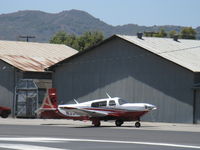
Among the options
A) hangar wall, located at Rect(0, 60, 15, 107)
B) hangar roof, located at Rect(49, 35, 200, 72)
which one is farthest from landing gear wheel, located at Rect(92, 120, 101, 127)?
hangar wall, located at Rect(0, 60, 15, 107)

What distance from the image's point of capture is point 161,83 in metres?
48.2

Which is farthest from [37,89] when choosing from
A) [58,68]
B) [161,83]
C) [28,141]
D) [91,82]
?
[28,141]

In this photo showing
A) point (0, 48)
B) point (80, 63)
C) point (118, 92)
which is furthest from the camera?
point (0, 48)

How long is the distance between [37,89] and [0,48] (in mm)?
8220

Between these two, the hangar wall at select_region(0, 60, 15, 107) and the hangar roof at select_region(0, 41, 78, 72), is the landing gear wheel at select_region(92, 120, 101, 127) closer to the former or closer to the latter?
the hangar roof at select_region(0, 41, 78, 72)

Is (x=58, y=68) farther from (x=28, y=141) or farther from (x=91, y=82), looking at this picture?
(x=28, y=141)

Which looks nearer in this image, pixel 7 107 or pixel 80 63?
pixel 80 63

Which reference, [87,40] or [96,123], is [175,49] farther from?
[87,40]

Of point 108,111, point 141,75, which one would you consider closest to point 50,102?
point 108,111

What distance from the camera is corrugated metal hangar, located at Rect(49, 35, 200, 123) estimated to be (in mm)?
46562

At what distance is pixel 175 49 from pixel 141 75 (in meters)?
4.01

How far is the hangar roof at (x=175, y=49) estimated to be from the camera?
157ft

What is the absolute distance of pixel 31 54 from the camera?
214 ft

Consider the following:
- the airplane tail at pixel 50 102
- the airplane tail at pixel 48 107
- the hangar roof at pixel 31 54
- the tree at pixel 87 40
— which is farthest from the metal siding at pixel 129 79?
the tree at pixel 87 40
